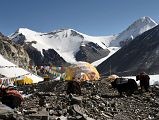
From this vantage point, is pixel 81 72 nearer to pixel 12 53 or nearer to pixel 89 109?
pixel 89 109

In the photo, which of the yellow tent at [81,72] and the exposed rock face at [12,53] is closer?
the yellow tent at [81,72]

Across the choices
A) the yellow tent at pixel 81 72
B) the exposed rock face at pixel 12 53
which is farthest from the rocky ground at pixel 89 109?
the exposed rock face at pixel 12 53

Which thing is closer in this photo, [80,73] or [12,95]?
[12,95]

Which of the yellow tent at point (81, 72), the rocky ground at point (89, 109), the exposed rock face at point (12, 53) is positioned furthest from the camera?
the exposed rock face at point (12, 53)

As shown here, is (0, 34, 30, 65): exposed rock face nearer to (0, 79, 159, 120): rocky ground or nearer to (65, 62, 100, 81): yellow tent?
(65, 62, 100, 81): yellow tent

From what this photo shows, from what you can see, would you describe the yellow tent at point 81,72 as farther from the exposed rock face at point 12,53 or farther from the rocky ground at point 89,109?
the exposed rock face at point 12,53

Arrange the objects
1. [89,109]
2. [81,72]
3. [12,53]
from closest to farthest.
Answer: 1. [89,109]
2. [81,72]
3. [12,53]

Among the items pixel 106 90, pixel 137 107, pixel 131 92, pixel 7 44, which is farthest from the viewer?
pixel 7 44

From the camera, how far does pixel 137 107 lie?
55.8ft

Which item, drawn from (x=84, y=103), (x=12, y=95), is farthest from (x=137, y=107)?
(x=12, y=95)

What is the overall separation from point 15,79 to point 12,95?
3972 centimetres

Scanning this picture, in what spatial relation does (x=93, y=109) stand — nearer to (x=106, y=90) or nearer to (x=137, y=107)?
(x=137, y=107)

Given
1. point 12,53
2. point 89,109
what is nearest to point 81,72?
Result: point 89,109

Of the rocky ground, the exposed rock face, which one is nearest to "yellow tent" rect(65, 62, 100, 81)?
the rocky ground
